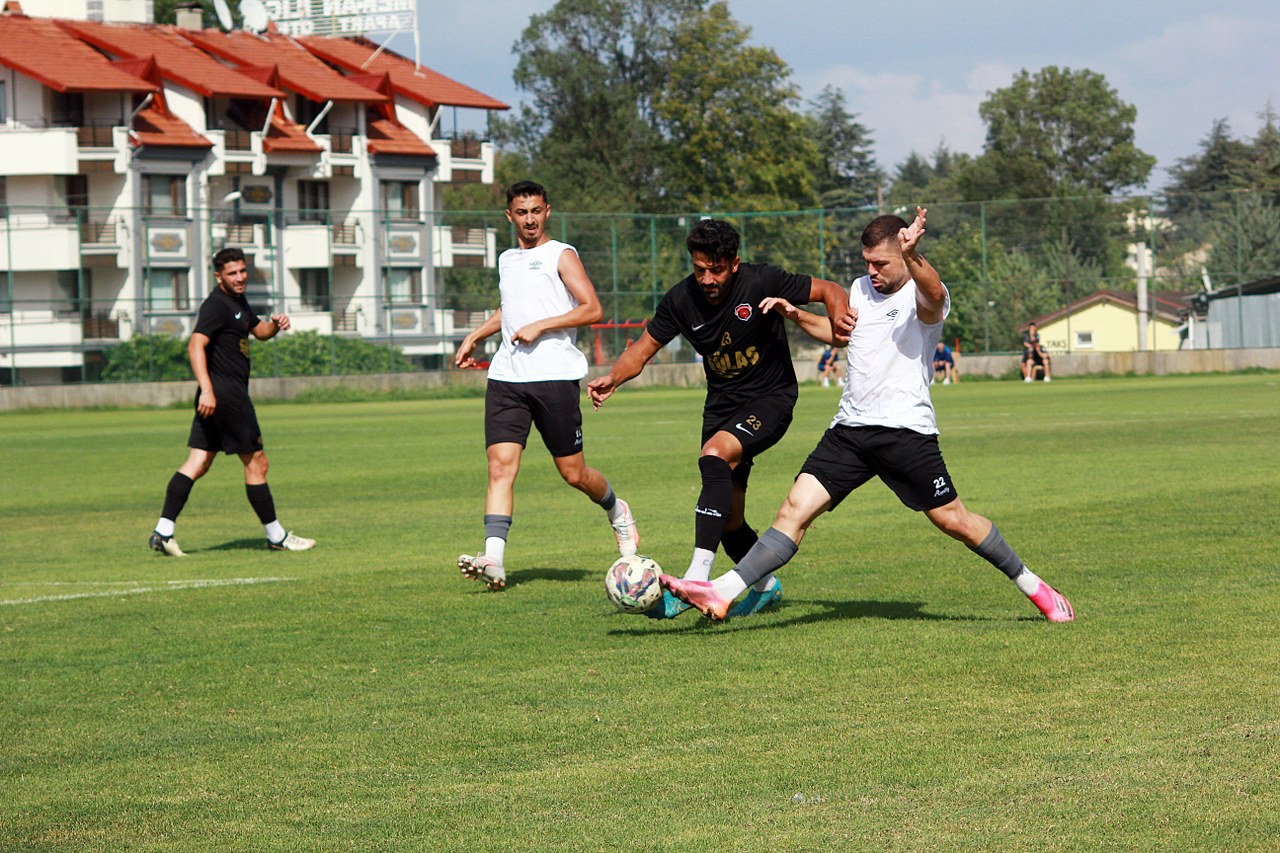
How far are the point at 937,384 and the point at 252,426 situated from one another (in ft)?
118

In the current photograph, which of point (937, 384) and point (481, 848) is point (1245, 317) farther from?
point (481, 848)

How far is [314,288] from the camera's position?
175ft

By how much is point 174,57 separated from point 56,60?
6431 mm

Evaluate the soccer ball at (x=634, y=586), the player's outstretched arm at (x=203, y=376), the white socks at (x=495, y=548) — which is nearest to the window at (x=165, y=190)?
the player's outstretched arm at (x=203, y=376)

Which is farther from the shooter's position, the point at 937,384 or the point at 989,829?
the point at 937,384

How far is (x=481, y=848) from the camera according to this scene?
4.59m

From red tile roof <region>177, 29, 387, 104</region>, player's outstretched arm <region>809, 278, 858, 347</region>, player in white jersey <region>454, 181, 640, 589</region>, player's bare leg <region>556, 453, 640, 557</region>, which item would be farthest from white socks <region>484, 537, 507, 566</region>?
red tile roof <region>177, 29, 387, 104</region>

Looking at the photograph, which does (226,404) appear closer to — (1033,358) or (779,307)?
(779,307)

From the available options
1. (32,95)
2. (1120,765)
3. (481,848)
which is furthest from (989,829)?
(32,95)

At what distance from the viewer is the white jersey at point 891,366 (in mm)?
7781

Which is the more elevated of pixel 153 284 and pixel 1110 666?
pixel 153 284

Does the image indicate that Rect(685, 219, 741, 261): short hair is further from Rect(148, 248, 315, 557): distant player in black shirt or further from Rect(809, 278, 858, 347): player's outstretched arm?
Rect(148, 248, 315, 557): distant player in black shirt

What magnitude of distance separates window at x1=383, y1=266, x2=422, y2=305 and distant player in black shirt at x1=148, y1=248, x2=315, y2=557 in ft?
123

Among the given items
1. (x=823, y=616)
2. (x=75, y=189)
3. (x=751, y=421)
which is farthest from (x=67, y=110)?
(x=823, y=616)
